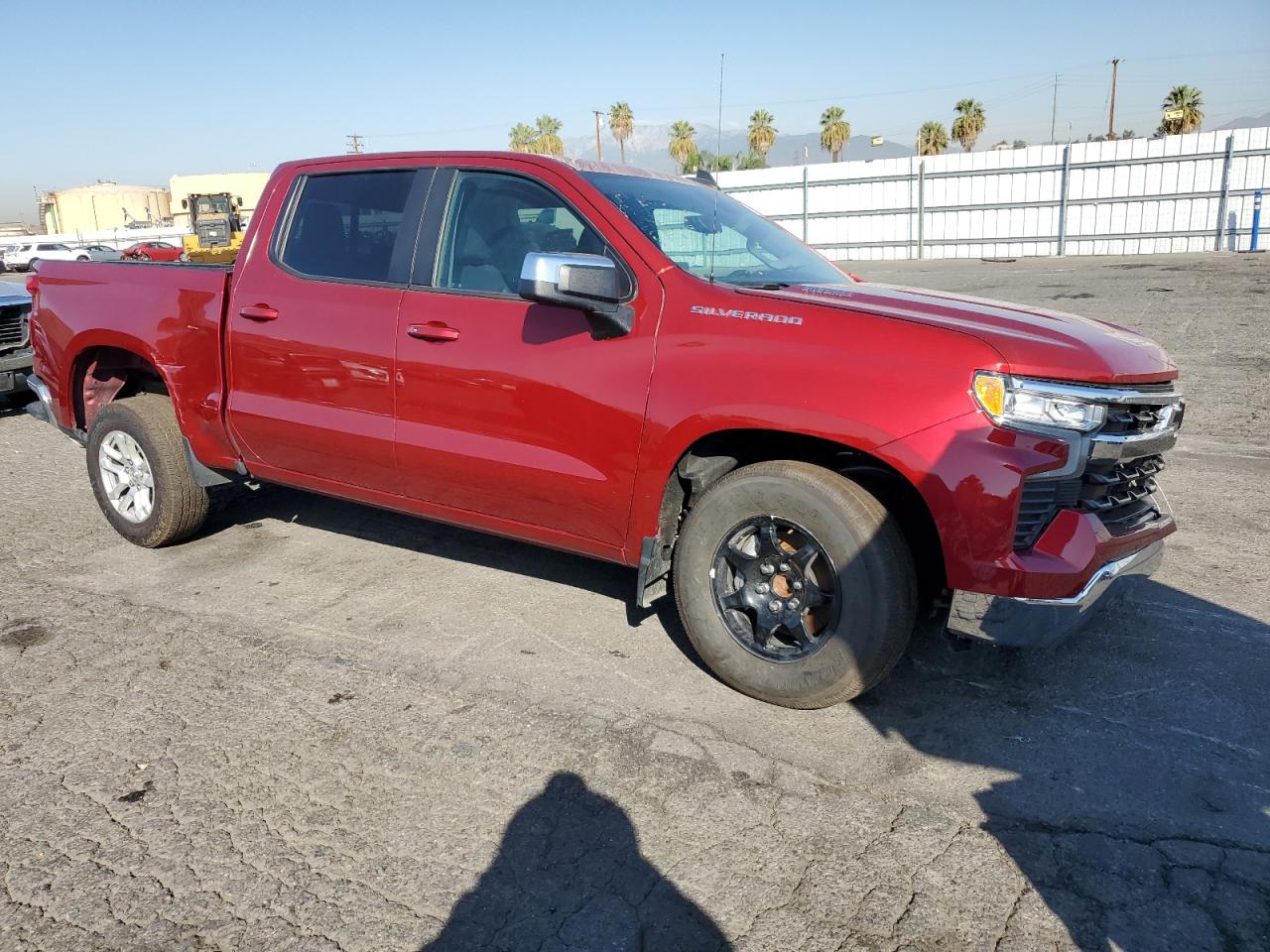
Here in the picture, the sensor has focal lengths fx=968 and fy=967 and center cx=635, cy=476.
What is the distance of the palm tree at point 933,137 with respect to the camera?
1976 inches

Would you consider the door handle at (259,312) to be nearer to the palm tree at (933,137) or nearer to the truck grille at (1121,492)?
the truck grille at (1121,492)

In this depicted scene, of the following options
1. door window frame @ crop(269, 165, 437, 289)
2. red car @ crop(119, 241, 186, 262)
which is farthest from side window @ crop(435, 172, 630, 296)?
red car @ crop(119, 241, 186, 262)

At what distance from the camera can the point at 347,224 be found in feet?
14.5

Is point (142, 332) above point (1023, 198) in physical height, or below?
below

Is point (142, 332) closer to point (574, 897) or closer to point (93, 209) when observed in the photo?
point (574, 897)

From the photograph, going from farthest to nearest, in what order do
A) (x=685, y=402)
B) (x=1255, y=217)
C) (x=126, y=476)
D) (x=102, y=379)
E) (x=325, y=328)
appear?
1. (x=1255, y=217)
2. (x=102, y=379)
3. (x=126, y=476)
4. (x=325, y=328)
5. (x=685, y=402)

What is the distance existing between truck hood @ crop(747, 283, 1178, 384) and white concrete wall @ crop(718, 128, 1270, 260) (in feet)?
83.1

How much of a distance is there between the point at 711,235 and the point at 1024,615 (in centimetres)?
200

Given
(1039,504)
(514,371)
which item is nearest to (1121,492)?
(1039,504)

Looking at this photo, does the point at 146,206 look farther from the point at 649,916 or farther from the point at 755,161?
the point at 649,916

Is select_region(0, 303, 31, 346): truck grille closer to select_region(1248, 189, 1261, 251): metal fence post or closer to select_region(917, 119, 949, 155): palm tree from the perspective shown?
select_region(1248, 189, 1261, 251): metal fence post

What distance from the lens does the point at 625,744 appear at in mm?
3254

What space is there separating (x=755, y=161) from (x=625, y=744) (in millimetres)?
61851

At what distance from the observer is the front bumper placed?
3.01 m
